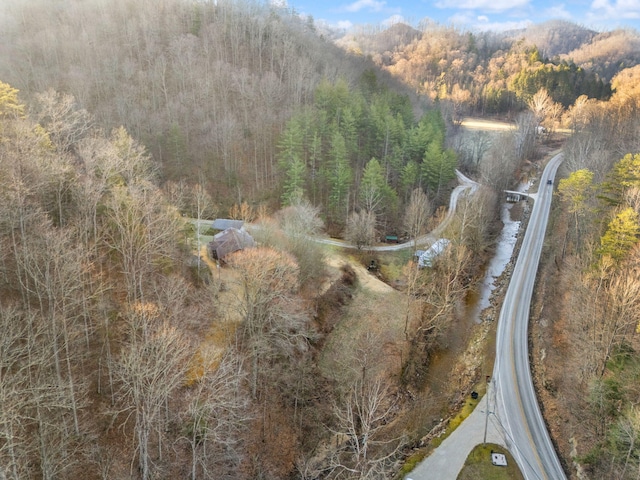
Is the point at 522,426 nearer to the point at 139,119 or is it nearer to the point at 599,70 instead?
the point at 139,119

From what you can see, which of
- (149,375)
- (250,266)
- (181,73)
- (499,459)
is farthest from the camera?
(181,73)

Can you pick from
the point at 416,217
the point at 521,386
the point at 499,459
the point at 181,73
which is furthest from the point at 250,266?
the point at 181,73

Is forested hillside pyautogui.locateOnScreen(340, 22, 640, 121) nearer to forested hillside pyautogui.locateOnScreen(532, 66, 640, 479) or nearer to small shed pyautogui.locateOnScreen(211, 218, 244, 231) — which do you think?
forested hillside pyautogui.locateOnScreen(532, 66, 640, 479)

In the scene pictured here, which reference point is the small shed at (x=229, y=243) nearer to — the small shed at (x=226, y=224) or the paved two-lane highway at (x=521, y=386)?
the small shed at (x=226, y=224)

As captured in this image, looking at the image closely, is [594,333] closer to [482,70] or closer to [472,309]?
[472,309]

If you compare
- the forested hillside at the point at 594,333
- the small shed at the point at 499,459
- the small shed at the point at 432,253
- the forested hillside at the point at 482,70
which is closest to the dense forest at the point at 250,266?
the forested hillside at the point at 594,333

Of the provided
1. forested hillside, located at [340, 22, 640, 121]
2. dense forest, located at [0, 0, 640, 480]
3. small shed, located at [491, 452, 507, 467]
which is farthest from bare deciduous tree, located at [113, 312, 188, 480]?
forested hillside, located at [340, 22, 640, 121]

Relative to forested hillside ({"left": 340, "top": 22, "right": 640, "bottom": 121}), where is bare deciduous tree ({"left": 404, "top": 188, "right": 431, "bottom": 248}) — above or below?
below
